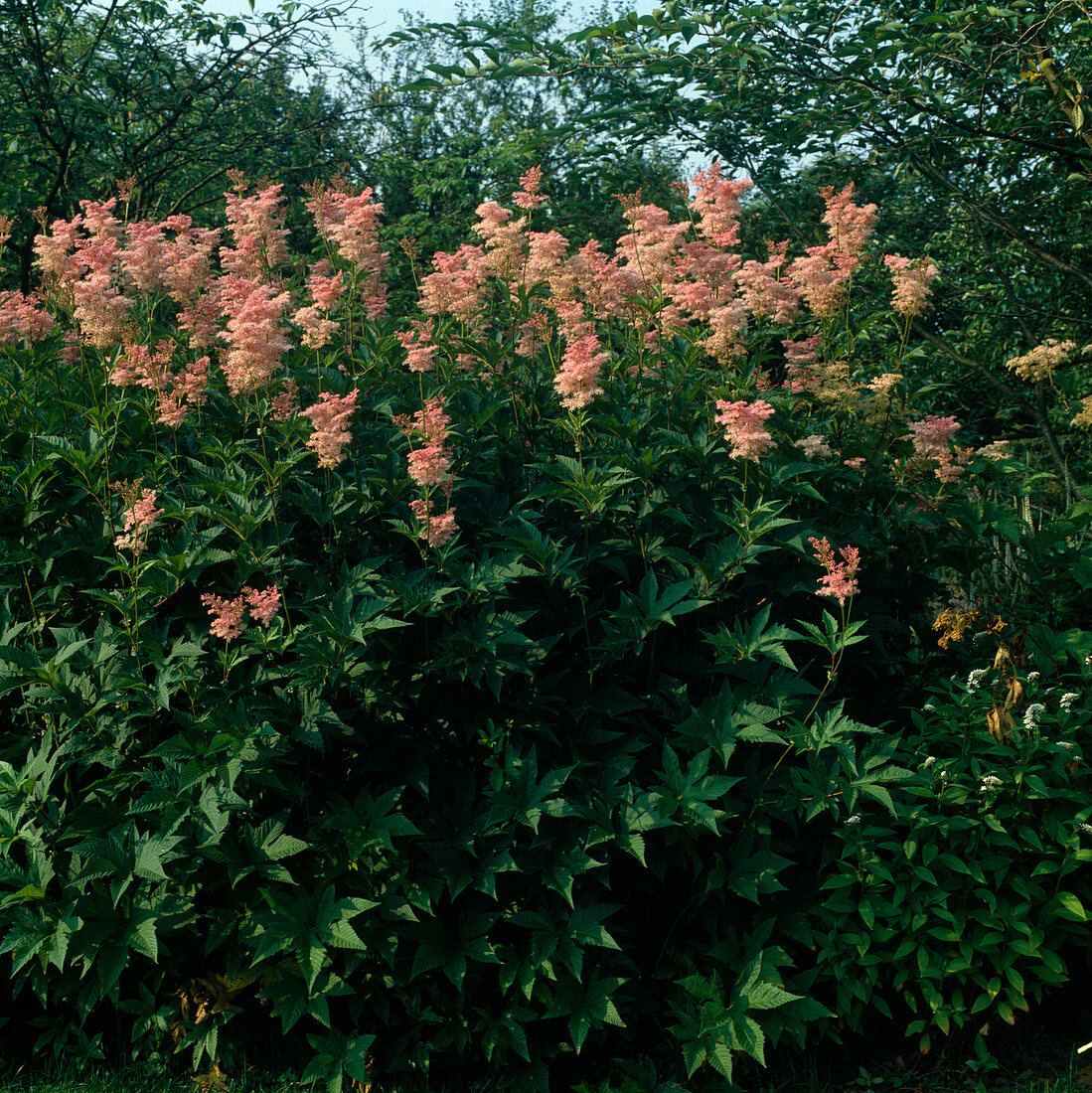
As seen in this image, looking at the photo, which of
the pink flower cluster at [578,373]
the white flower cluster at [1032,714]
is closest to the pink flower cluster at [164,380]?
the pink flower cluster at [578,373]

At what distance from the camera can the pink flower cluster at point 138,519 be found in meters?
3.51

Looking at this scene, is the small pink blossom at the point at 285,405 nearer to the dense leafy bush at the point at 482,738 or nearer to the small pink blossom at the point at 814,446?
the dense leafy bush at the point at 482,738

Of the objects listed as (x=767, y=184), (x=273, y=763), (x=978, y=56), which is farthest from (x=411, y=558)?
(x=767, y=184)

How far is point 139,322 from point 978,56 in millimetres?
5521

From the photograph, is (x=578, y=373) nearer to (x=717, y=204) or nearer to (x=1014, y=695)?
(x=717, y=204)

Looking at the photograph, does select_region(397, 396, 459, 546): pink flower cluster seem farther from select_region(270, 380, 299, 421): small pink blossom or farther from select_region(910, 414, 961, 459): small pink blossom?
select_region(910, 414, 961, 459): small pink blossom

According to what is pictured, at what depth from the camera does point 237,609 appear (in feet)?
11.3

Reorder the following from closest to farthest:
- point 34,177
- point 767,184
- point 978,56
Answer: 1. point 978,56
2. point 767,184
3. point 34,177

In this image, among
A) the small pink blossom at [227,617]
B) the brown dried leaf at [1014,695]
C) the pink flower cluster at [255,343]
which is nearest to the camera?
the small pink blossom at [227,617]

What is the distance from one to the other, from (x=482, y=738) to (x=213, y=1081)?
4.86 ft

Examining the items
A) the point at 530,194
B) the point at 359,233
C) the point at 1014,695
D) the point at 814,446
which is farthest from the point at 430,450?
the point at 1014,695

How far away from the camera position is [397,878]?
3.49 metres

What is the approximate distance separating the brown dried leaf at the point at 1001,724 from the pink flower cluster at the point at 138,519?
3100 millimetres

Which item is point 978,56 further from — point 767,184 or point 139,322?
point 139,322
